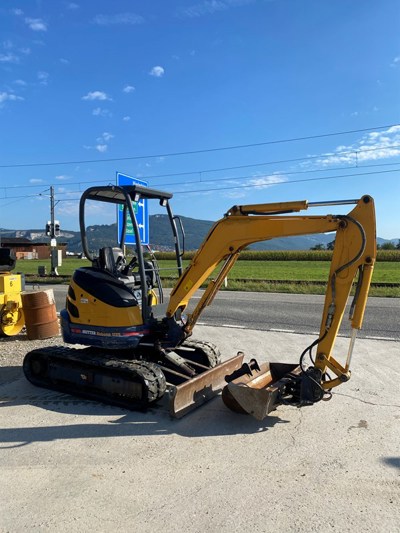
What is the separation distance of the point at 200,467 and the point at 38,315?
601 cm

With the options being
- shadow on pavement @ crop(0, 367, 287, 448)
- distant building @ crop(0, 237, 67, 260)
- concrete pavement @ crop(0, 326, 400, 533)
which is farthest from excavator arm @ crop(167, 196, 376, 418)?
distant building @ crop(0, 237, 67, 260)

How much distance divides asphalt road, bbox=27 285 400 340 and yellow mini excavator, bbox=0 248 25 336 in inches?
164

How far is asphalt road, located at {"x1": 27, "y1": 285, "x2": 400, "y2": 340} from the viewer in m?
10.3

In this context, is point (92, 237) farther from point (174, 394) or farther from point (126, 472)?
point (126, 472)

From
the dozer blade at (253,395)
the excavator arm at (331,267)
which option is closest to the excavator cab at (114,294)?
the excavator arm at (331,267)

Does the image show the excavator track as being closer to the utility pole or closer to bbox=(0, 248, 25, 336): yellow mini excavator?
bbox=(0, 248, 25, 336): yellow mini excavator

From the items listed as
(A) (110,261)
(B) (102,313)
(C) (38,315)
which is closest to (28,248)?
(C) (38,315)

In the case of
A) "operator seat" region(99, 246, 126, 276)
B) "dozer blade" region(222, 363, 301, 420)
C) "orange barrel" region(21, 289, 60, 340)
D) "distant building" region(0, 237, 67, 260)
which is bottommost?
"dozer blade" region(222, 363, 301, 420)

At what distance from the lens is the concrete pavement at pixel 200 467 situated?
10.5 feet

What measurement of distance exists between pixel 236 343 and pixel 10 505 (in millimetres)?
5888

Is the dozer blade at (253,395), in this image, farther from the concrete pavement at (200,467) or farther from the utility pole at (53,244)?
the utility pole at (53,244)

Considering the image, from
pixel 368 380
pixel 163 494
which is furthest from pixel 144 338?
pixel 368 380

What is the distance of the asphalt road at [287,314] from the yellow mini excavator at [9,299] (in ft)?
13.7

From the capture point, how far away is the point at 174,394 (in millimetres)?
4797
